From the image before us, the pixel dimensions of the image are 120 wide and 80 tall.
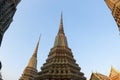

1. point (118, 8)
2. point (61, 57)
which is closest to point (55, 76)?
point (61, 57)

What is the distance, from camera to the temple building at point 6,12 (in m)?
30.0

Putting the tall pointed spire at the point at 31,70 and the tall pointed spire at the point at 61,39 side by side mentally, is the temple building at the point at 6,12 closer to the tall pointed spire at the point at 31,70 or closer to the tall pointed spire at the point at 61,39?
the tall pointed spire at the point at 61,39

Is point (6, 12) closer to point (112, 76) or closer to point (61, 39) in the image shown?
point (112, 76)

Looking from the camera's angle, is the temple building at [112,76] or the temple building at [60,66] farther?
the temple building at [60,66]

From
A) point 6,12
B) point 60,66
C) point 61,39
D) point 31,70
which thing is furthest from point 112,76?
point 31,70

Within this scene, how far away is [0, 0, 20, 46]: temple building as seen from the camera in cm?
2998

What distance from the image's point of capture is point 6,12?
31.2 meters

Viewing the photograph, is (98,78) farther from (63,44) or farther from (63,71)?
(63,44)

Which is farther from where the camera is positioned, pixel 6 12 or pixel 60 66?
pixel 60 66

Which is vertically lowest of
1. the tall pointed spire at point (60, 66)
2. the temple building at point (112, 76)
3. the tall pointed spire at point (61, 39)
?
the temple building at point (112, 76)

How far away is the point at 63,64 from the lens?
204 feet

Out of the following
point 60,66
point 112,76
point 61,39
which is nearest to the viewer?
point 112,76

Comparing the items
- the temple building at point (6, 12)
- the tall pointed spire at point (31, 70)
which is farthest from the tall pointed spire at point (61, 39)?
the temple building at point (6, 12)

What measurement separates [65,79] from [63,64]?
474 cm
